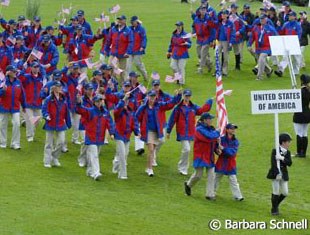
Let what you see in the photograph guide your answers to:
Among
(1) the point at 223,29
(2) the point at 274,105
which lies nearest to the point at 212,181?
(2) the point at 274,105

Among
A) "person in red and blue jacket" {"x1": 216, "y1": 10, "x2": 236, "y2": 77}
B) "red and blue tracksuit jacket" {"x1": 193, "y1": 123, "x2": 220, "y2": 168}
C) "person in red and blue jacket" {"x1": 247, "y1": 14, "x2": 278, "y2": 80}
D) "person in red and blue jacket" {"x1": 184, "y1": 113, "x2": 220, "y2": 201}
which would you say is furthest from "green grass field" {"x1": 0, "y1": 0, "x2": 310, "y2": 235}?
"person in red and blue jacket" {"x1": 216, "y1": 10, "x2": 236, "y2": 77}

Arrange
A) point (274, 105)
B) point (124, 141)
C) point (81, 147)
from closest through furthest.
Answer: point (274, 105), point (124, 141), point (81, 147)

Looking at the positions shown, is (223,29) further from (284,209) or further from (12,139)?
(284,209)

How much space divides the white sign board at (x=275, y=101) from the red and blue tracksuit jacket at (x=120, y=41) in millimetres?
12056

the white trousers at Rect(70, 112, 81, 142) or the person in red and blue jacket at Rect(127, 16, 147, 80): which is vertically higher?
the person in red and blue jacket at Rect(127, 16, 147, 80)

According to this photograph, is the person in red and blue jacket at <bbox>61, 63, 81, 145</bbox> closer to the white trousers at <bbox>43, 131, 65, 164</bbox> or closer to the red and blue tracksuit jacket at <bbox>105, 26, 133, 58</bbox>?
the white trousers at <bbox>43, 131, 65, 164</bbox>

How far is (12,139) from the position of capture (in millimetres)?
23750

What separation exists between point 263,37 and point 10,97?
41.3 feet

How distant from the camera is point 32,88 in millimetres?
24562

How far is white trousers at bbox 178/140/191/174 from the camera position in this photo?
72.7ft

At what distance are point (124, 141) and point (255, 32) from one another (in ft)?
42.4

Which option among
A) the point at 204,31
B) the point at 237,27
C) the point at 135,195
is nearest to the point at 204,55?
the point at 204,31

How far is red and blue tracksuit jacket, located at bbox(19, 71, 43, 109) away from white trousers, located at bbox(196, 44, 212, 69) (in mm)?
10259

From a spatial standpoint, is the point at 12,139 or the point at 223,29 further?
the point at 223,29
